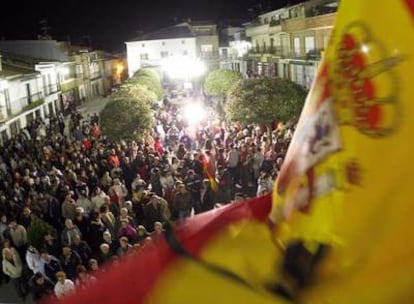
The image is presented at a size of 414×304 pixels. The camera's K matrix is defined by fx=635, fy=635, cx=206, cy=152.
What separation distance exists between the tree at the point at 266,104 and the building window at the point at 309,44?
1928 centimetres

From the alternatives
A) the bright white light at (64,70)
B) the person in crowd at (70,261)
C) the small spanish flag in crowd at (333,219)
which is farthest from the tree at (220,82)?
the small spanish flag in crowd at (333,219)

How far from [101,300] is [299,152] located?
Result: 0.80 metres

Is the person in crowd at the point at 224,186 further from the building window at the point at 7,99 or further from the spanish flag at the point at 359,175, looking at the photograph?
the building window at the point at 7,99

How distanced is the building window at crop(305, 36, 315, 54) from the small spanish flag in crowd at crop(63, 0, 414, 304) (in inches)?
1556

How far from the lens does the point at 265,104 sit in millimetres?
21516

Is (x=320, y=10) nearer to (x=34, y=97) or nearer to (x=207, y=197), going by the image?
(x=34, y=97)

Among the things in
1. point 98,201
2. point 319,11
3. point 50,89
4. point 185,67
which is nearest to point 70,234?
point 98,201

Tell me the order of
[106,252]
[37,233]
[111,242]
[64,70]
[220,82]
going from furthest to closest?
[64,70]
[220,82]
[37,233]
[111,242]
[106,252]

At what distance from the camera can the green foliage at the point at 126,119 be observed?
20.5 m

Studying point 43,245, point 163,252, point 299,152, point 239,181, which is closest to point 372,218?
point 299,152

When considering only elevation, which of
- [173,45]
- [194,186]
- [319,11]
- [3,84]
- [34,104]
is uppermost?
[319,11]

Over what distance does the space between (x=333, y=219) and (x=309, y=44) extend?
41207 millimetres

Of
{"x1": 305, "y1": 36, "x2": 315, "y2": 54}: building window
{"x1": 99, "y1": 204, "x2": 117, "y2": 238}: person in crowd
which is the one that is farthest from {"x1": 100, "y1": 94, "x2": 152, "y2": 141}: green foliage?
{"x1": 305, "y1": 36, "x2": 315, "y2": 54}: building window

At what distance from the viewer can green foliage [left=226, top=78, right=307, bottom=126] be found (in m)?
21.5
